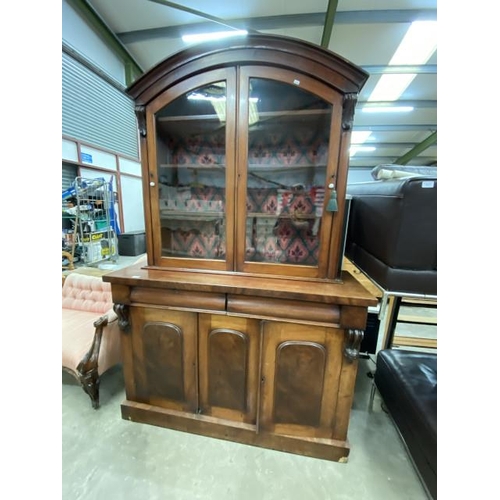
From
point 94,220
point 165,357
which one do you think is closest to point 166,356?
point 165,357

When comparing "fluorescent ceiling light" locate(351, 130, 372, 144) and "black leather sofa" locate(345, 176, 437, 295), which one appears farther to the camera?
"fluorescent ceiling light" locate(351, 130, 372, 144)

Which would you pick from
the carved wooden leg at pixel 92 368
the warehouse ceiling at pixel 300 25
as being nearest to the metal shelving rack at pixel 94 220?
the warehouse ceiling at pixel 300 25

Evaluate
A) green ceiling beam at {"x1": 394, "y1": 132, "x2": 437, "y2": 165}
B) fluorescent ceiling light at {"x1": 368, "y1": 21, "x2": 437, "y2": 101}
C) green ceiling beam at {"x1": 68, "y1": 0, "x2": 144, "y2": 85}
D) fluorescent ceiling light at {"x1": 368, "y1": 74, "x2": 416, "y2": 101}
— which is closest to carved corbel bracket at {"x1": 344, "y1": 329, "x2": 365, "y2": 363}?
fluorescent ceiling light at {"x1": 368, "y1": 21, "x2": 437, "y2": 101}

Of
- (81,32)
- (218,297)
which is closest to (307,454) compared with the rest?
(218,297)

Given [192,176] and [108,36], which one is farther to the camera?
[108,36]

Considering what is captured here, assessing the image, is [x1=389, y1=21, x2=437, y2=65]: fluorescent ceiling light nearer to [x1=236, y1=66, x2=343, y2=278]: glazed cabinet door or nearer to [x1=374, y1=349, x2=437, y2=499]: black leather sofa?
[x1=236, y1=66, x2=343, y2=278]: glazed cabinet door

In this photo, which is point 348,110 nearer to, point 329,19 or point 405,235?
point 405,235

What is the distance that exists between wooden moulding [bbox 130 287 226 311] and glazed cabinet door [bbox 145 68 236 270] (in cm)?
18

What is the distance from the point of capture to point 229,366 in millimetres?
1328

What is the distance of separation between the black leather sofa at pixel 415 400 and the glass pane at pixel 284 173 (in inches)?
29.9

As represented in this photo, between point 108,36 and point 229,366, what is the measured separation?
499cm

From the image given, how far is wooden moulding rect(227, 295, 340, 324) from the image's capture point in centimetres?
116

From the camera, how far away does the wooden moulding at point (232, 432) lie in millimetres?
1299
